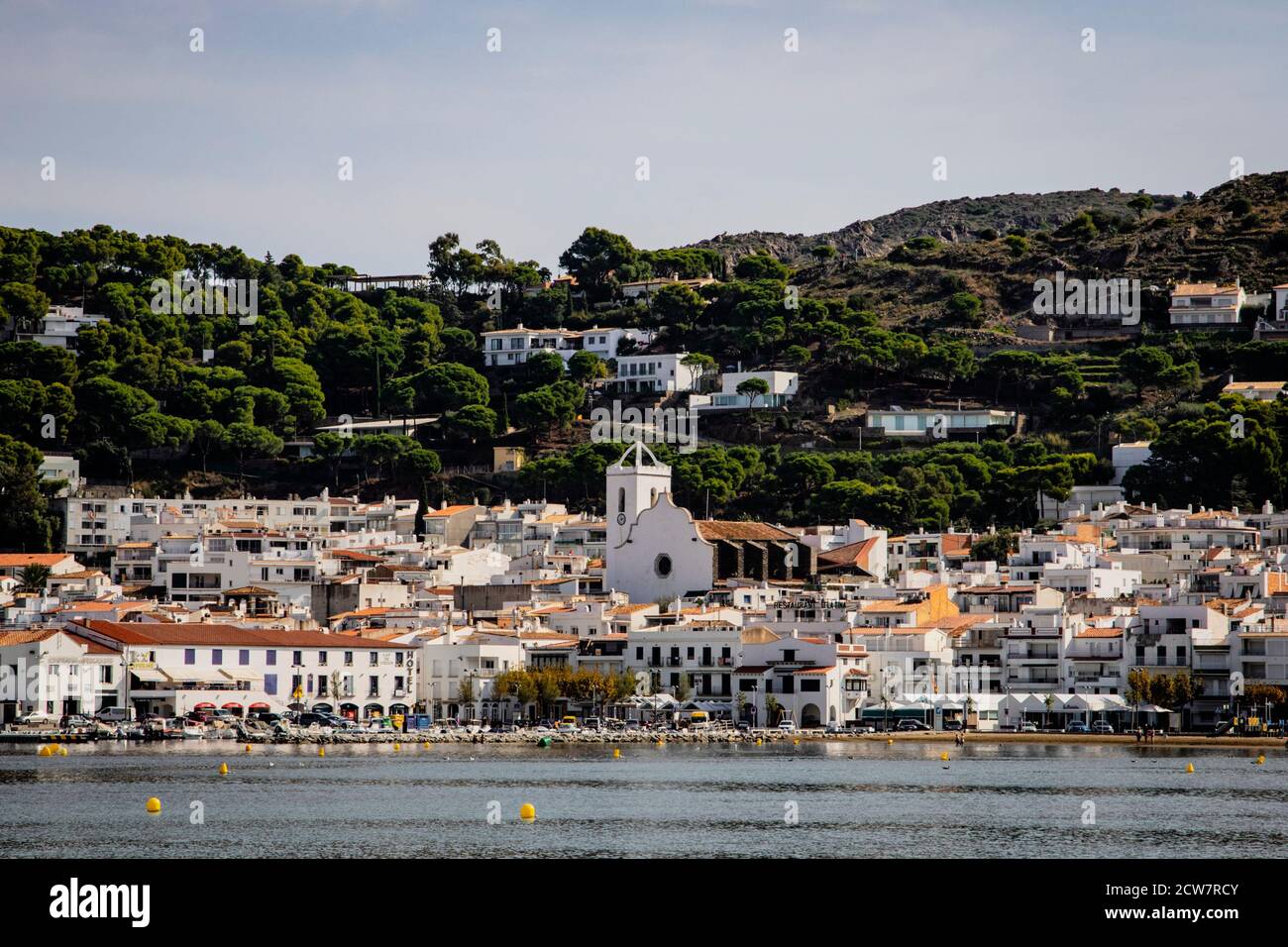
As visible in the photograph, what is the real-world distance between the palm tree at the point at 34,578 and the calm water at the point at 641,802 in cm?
2930

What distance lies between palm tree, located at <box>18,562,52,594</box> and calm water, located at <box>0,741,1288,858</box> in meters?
29.3

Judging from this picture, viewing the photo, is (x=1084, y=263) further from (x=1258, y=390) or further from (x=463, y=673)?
(x=463, y=673)

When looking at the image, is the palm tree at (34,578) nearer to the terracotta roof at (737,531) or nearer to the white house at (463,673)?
the white house at (463,673)

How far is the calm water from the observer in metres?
34.4

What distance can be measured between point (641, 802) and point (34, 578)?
56.4 meters

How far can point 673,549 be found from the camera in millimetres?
93250

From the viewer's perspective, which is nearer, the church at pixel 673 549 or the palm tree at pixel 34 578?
the palm tree at pixel 34 578

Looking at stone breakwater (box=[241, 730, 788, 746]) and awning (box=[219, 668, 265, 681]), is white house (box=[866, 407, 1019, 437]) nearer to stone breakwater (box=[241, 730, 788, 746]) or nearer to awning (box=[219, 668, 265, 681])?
stone breakwater (box=[241, 730, 788, 746])

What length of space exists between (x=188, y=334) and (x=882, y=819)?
121 meters

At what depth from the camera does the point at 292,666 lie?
72188 millimetres

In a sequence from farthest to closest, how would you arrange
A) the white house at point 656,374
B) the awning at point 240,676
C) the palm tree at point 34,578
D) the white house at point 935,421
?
the white house at point 656,374, the white house at point 935,421, the palm tree at point 34,578, the awning at point 240,676

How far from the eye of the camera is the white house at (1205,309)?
145 metres

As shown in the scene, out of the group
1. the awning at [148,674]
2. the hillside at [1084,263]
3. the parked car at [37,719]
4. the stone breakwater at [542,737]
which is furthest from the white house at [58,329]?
the stone breakwater at [542,737]
